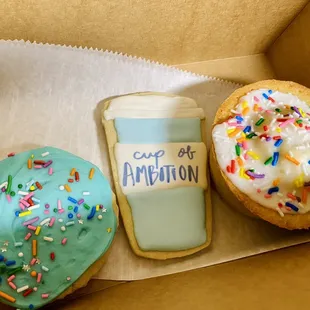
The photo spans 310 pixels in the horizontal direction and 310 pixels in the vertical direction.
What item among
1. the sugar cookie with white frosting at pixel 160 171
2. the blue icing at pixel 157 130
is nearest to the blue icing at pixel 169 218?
the sugar cookie with white frosting at pixel 160 171

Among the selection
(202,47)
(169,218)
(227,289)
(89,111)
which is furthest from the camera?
(202,47)

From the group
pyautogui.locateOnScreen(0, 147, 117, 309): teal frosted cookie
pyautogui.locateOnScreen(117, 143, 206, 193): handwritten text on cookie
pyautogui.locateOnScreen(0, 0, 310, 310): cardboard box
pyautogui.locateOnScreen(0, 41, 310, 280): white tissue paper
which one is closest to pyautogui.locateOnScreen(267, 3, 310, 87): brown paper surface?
pyautogui.locateOnScreen(0, 0, 310, 310): cardboard box

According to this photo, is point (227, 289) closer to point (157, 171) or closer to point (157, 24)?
point (157, 171)

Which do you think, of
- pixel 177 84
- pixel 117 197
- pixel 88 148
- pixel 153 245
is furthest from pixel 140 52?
pixel 153 245

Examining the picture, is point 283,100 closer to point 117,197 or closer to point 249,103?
point 249,103

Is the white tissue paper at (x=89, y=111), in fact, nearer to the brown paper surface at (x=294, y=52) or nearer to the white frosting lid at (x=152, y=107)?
the white frosting lid at (x=152, y=107)

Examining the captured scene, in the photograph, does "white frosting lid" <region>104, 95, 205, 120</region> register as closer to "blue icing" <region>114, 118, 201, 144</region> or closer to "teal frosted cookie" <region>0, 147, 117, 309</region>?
"blue icing" <region>114, 118, 201, 144</region>

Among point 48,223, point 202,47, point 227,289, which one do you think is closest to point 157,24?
point 202,47
